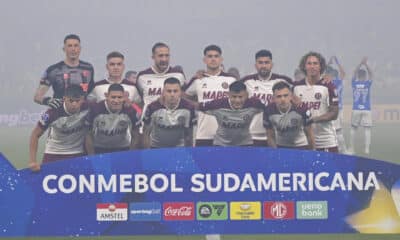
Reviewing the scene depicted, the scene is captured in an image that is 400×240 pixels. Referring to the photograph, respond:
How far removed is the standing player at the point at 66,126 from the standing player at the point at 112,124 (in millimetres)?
81

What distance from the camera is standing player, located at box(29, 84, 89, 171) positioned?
6.23 meters

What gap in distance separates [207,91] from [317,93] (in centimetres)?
99

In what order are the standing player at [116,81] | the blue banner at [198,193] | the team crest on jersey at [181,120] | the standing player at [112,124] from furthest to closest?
1. the standing player at [116,81]
2. the team crest on jersey at [181,120]
3. the standing player at [112,124]
4. the blue banner at [198,193]

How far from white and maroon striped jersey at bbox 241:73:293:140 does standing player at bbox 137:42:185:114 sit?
643 mm

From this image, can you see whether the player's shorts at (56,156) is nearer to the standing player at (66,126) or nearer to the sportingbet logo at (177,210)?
the standing player at (66,126)

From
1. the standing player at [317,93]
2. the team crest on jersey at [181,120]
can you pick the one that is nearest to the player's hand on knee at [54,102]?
the team crest on jersey at [181,120]

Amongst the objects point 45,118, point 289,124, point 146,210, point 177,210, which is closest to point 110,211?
point 146,210

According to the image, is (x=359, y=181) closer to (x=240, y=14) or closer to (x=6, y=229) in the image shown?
(x=6, y=229)

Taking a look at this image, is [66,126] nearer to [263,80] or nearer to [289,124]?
[263,80]

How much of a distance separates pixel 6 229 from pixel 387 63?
44054 mm

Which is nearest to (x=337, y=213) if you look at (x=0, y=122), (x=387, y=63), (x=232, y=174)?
(x=232, y=174)

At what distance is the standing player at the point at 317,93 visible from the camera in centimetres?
664

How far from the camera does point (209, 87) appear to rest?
6715mm

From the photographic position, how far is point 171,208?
19.7 ft
